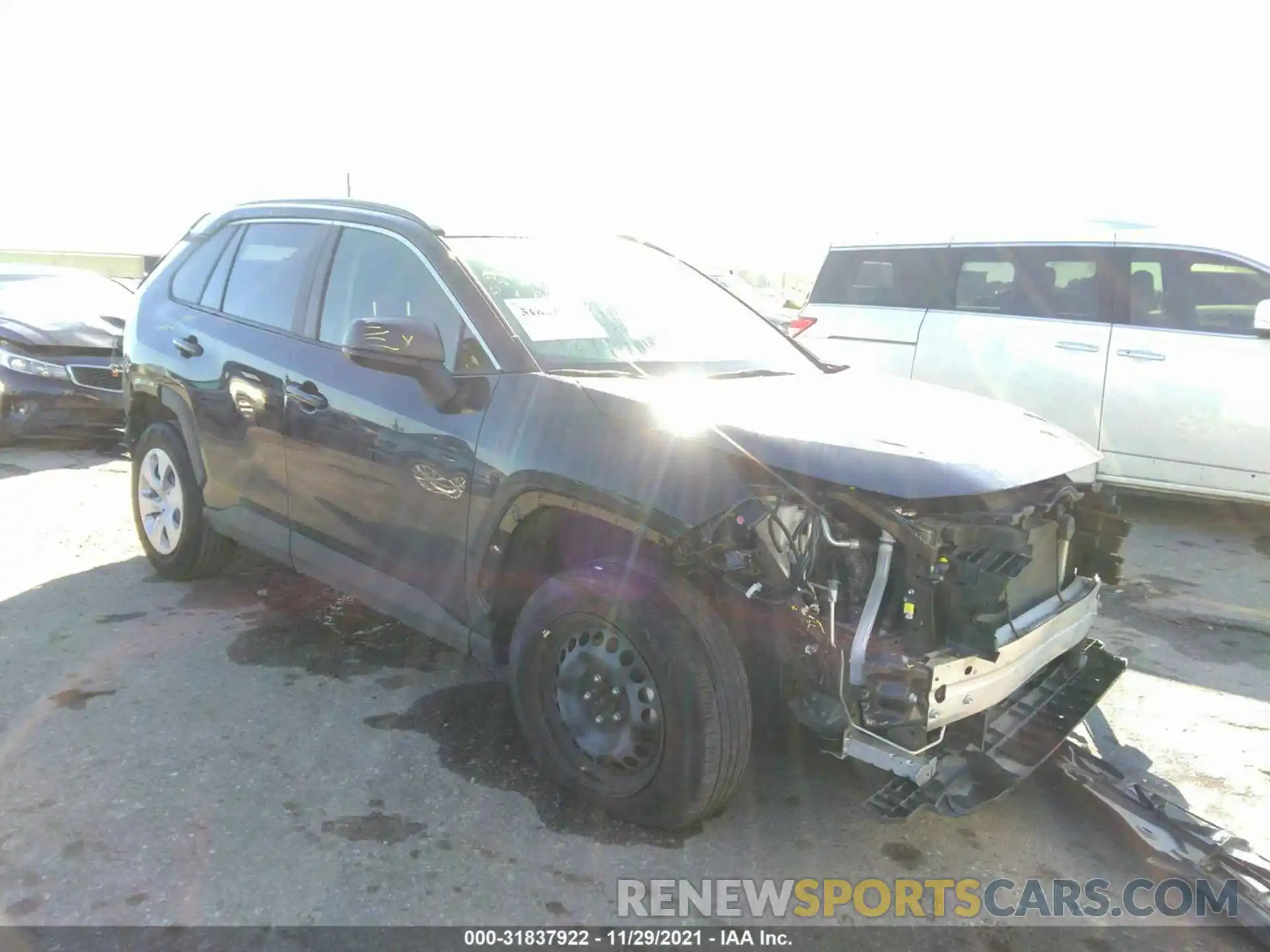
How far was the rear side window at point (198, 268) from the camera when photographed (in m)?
4.68

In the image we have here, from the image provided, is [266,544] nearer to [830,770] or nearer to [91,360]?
[830,770]

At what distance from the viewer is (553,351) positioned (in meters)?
3.32

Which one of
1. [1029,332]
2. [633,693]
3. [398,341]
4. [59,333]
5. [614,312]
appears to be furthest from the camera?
[59,333]

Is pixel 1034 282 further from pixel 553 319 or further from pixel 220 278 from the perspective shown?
pixel 220 278

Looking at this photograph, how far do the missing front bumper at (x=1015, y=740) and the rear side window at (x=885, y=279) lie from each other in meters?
4.27

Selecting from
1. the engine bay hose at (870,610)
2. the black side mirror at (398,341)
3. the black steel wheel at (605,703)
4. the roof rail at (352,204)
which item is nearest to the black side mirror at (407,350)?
the black side mirror at (398,341)

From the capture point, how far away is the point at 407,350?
3.16m

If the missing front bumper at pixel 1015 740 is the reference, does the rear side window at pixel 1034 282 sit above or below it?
above

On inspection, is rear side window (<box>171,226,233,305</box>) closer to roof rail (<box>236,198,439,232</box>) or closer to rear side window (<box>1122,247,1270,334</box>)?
roof rail (<box>236,198,439,232</box>)

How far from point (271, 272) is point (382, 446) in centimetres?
131

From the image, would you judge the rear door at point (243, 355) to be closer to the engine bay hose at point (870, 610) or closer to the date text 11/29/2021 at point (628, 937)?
the date text 11/29/2021 at point (628, 937)

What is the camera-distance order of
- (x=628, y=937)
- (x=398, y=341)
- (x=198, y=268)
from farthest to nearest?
1. (x=198, y=268)
2. (x=398, y=341)
3. (x=628, y=937)

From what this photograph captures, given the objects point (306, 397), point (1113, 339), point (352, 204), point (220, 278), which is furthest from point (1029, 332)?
point (220, 278)

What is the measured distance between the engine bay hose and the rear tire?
131 inches
